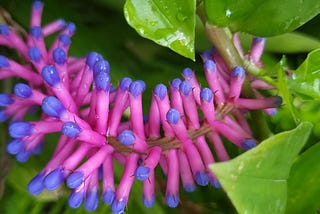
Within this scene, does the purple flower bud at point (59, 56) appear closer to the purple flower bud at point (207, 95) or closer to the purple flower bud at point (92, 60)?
the purple flower bud at point (92, 60)

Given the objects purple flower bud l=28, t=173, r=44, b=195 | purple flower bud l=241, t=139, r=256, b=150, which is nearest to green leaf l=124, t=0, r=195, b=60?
purple flower bud l=241, t=139, r=256, b=150

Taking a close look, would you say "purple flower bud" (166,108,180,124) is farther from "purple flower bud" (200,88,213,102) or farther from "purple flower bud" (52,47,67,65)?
"purple flower bud" (52,47,67,65)

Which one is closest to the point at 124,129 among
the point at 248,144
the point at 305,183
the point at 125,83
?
the point at 125,83

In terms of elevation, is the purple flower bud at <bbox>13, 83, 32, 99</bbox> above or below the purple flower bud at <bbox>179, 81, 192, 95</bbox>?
above

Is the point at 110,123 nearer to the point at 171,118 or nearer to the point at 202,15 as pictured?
the point at 171,118

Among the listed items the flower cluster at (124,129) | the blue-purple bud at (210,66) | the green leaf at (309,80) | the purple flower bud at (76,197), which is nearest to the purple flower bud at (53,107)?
the flower cluster at (124,129)

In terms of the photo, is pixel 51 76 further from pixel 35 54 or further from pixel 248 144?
pixel 248 144
